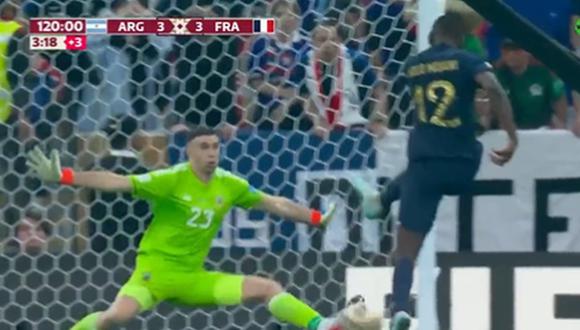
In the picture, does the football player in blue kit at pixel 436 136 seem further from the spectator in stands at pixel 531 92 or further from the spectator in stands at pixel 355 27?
the spectator in stands at pixel 531 92

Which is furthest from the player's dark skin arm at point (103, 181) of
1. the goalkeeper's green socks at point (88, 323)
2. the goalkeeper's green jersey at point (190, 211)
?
the goalkeeper's green socks at point (88, 323)

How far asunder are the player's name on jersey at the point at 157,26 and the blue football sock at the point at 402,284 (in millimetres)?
1009

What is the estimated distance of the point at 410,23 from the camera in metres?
6.79

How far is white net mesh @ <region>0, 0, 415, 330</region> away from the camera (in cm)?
670

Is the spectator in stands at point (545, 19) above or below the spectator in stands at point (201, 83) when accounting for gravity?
above

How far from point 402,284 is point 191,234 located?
95 centimetres

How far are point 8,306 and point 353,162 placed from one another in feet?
4.60

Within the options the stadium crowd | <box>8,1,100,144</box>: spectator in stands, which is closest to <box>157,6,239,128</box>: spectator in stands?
the stadium crowd

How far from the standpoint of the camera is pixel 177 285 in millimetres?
6762

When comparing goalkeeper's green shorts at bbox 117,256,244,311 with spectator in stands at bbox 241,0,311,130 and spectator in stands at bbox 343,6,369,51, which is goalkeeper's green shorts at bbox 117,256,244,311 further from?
spectator in stands at bbox 343,6,369,51

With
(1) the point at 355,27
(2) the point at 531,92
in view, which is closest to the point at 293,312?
(1) the point at 355,27

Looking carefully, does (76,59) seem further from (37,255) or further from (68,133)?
(37,255)

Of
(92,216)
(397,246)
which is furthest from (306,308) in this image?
(92,216)

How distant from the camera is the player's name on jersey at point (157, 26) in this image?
248 inches
